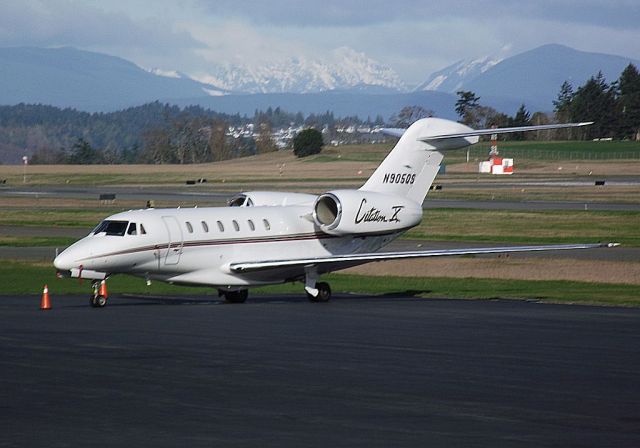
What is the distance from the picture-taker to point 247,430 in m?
14.4

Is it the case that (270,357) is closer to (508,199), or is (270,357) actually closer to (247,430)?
(247,430)

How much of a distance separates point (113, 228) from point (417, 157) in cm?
880

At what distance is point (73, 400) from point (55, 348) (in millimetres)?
5585

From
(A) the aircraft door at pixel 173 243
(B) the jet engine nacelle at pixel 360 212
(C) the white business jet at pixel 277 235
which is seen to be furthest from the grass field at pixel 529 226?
(A) the aircraft door at pixel 173 243

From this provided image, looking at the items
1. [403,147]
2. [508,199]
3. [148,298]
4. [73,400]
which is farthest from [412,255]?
[508,199]

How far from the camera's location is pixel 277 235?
32.2m

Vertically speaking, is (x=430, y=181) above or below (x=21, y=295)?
above

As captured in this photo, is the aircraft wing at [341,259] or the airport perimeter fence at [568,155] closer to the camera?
the aircraft wing at [341,259]

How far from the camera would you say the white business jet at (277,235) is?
29797mm

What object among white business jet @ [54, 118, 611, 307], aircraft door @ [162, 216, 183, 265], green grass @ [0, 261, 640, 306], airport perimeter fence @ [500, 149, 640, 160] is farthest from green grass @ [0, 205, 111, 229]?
airport perimeter fence @ [500, 149, 640, 160]

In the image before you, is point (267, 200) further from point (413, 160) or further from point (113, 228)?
point (113, 228)

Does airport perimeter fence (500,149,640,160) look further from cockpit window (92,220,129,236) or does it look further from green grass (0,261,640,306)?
cockpit window (92,220,129,236)

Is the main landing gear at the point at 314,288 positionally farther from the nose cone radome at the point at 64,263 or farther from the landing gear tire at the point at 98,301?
the nose cone radome at the point at 64,263

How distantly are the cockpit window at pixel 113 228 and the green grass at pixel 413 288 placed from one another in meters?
4.66
